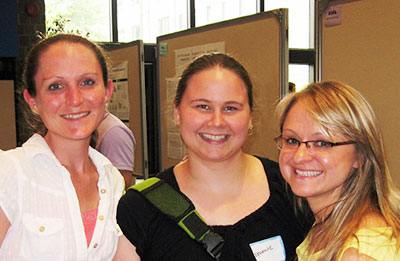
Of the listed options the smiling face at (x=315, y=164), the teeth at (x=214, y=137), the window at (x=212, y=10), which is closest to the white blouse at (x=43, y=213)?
the teeth at (x=214, y=137)

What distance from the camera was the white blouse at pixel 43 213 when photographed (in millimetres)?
1342


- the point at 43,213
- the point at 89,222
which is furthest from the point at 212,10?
the point at 43,213

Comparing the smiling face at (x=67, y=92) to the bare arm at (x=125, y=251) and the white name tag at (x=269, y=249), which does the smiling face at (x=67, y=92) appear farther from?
the white name tag at (x=269, y=249)

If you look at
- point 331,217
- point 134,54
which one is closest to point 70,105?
point 331,217

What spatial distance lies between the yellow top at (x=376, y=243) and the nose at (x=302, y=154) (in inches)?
11.0

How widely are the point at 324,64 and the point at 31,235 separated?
1581mm

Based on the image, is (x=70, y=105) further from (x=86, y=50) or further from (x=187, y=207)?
(x=187, y=207)

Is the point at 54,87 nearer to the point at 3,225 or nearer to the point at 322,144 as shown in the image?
the point at 3,225

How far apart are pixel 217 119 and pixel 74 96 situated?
0.54m

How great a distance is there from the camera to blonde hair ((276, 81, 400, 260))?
1.30m

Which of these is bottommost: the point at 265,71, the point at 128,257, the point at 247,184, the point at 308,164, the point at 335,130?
the point at 128,257

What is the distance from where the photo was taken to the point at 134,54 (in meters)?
3.61

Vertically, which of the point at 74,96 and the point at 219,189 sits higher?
the point at 74,96

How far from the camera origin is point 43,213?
140 centimetres
